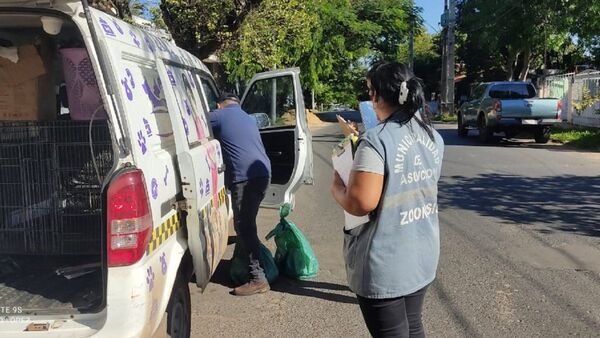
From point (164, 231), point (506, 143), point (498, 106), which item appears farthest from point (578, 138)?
point (164, 231)

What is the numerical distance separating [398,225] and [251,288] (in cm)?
277

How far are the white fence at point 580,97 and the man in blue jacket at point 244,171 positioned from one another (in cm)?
1701

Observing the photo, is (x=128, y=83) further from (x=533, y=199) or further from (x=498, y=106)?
(x=498, y=106)

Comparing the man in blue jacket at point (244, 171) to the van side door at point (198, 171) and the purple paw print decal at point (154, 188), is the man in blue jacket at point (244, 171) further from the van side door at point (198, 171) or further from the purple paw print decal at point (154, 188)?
the purple paw print decal at point (154, 188)

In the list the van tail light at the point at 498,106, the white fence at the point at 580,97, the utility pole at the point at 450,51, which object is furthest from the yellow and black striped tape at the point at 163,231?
the utility pole at the point at 450,51

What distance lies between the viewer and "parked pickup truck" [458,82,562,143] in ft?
53.3

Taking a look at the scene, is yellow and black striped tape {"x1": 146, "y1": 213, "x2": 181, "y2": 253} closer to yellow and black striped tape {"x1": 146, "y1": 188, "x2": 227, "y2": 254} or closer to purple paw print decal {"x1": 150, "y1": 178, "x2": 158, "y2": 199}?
yellow and black striped tape {"x1": 146, "y1": 188, "x2": 227, "y2": 254}

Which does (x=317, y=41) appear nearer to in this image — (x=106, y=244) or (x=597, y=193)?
(x=597, y=193)

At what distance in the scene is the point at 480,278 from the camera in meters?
5.55

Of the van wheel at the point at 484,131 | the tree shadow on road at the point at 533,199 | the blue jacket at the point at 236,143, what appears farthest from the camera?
the van wheel at the point at 484,131

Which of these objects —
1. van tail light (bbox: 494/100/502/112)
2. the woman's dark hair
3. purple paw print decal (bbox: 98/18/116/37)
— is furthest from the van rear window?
purple paw print decal (bbox: 98/18/116/37)

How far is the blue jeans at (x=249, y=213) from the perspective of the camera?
5037mm

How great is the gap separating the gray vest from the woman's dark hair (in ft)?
0.22

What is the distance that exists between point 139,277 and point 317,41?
28732 millimetres
